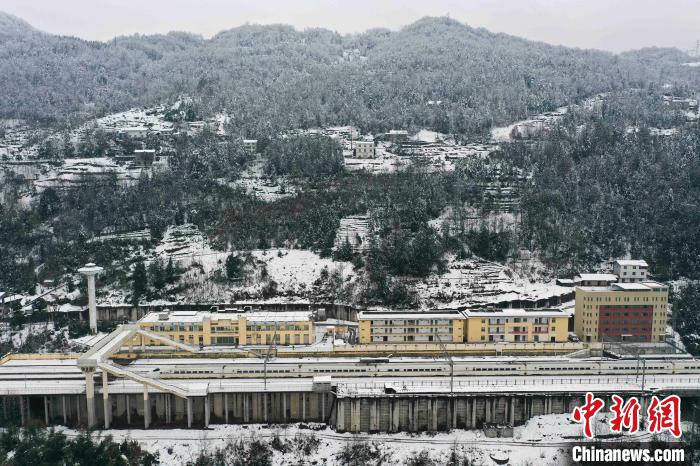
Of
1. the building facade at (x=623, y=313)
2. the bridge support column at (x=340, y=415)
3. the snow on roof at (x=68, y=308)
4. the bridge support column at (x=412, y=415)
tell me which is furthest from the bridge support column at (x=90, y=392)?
the building facade at (x=623, y=313)

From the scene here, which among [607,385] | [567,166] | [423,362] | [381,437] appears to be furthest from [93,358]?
[567,166]

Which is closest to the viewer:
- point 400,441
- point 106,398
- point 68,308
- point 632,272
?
point 400,441

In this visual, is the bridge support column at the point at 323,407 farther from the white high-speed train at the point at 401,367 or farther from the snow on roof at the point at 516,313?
the snow on roof at the point at 516,313

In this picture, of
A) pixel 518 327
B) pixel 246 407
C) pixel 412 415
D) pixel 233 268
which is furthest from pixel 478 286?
pixel 246 407

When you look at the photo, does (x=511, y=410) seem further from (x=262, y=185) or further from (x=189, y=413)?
(x=262, y=185)

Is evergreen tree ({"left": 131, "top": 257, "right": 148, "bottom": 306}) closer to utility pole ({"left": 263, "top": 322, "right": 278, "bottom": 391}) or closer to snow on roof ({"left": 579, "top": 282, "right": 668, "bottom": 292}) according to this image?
utility pole ({"left": 263, "top": 322, "right": 278, "bottom": 391})

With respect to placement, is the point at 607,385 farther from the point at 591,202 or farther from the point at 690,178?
the point at 690,178

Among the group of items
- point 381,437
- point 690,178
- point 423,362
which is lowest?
point 381,437
